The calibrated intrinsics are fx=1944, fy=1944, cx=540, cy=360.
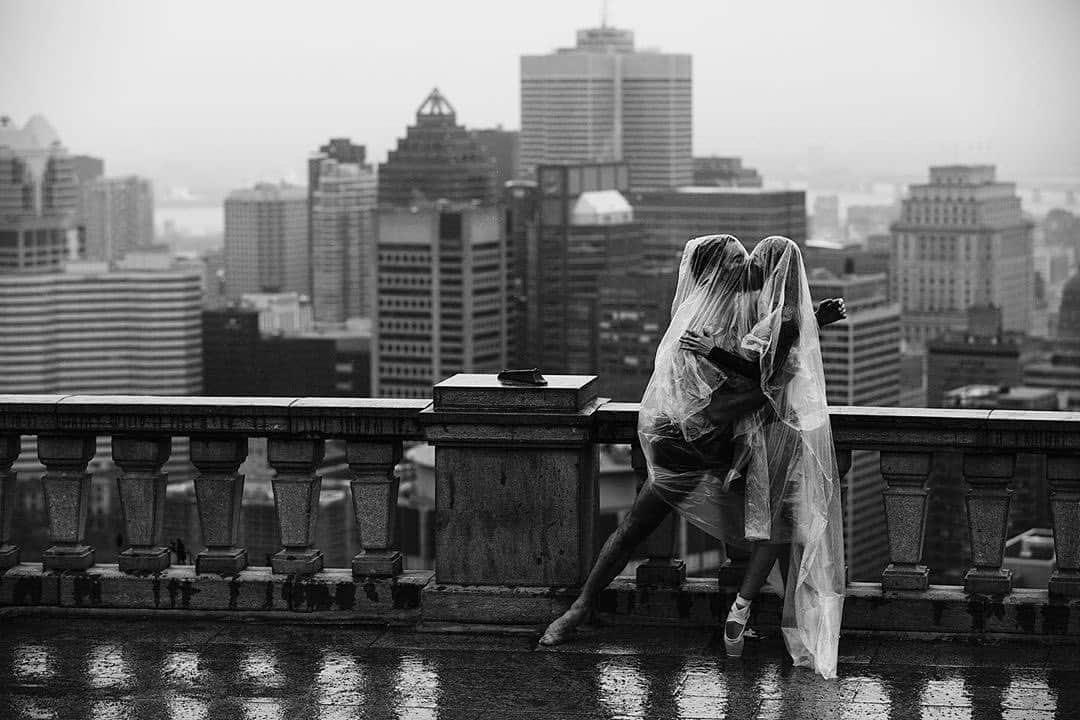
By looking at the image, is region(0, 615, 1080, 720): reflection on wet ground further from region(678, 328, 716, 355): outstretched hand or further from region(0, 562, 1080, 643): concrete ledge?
region(678, 328, 716, 355): outstretched hand

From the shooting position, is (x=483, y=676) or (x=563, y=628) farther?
(x=563, y=628)

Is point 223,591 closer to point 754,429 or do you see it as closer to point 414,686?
point 414,686

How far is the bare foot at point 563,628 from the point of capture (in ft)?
26.3

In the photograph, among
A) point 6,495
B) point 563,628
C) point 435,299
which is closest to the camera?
point 563,628

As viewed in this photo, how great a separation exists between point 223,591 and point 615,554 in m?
1.86

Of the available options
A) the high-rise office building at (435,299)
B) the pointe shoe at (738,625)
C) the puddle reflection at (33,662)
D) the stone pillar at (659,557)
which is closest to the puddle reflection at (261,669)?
the puddle reflection at (33,662)

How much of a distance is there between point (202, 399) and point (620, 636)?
7.01ft

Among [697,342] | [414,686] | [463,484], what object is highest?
[697,342]

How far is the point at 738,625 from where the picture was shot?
7750 millimetres

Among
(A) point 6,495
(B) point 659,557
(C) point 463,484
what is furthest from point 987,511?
(A) point 6,495

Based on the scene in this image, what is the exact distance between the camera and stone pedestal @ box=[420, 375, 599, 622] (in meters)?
8.24

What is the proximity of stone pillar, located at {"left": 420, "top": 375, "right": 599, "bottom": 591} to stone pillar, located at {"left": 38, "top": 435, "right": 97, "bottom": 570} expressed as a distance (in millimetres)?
1677

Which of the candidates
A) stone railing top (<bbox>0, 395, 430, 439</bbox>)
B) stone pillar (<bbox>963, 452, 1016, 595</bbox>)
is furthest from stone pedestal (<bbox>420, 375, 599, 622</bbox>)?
stone pillar (<bbox>963, 452, 1016, 595</bbox>)

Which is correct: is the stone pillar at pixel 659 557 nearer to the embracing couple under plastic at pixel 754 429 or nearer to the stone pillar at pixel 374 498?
the embracing couple under plastic at pixel 754 429
